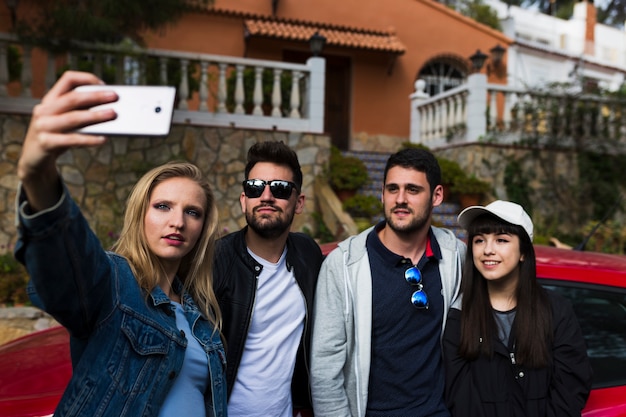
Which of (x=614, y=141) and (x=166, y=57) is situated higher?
(x=166, y=57)

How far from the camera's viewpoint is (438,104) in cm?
993

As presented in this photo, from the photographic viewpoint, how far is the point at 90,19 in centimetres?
551

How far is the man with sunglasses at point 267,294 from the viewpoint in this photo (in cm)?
194

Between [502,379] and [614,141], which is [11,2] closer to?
[502,379]

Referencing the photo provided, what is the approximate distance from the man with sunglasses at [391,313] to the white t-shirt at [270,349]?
0.09m

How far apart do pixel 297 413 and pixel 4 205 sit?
19.7ft

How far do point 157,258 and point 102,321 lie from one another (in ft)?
1.23

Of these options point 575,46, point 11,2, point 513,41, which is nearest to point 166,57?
point 11,2

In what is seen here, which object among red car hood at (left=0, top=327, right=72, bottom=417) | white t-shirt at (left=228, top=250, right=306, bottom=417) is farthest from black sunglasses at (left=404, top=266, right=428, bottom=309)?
red car hood at (left=0, top=327, right=72, bottom=417)

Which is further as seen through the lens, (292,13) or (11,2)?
(292,13)

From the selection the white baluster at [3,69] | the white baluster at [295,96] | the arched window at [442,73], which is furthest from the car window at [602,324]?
the arched window at [442,73]

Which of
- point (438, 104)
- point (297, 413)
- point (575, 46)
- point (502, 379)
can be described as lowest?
point (297, 413)

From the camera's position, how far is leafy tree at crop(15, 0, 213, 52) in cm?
552

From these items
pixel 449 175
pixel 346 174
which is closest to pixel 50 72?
pixel 346 174
